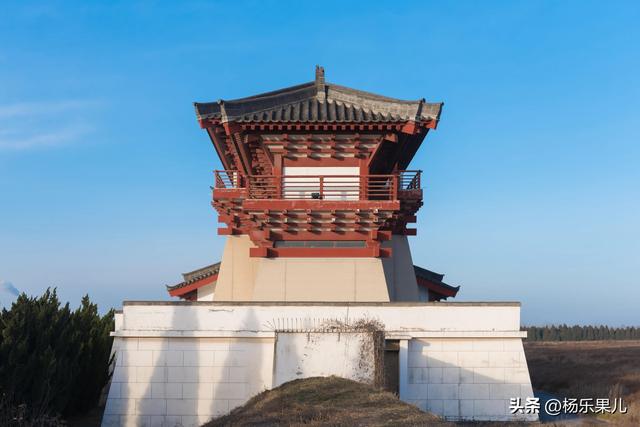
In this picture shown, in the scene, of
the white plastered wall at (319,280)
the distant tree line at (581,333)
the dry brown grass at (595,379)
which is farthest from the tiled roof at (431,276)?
the distant tree line at (581,333)

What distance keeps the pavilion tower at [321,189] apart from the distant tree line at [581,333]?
98.6m

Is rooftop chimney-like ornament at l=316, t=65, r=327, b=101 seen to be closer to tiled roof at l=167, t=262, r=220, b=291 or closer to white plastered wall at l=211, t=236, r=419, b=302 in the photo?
white plastered wall at l=211, t=236, r=419, b=302

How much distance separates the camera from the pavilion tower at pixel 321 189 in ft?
77.8

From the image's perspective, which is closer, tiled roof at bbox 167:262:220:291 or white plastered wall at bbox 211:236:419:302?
white plastered wall at bbox 211:236:419:302

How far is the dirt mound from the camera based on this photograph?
15617 mm

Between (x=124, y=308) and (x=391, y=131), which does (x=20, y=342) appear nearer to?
(x=124, y=308)

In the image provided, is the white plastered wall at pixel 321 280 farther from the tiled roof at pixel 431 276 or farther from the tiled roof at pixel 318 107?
the tiled roof at pixel 431 276

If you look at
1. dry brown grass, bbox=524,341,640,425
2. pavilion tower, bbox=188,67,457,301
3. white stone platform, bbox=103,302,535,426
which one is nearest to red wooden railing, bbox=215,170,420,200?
pavilion tower, bbox=188,67,457,301

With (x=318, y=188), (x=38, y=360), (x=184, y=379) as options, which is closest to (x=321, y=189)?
(x=318, y=188)

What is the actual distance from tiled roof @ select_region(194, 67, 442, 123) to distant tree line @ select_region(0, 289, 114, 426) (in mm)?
7821

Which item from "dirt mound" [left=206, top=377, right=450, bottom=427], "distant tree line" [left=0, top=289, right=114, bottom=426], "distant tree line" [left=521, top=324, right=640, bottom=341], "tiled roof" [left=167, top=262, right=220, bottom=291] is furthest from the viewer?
"distant tree line" [left=521, top=324, right=640, bottom=341]

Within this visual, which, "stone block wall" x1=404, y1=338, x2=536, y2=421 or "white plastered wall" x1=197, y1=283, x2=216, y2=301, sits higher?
Answer: "white plastered wall" x1=197, y1=283, x2=216, y2=301

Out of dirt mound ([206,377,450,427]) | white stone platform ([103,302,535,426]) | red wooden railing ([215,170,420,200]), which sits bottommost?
dirt mound ([206,377,450,427])

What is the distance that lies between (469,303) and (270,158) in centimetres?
843
